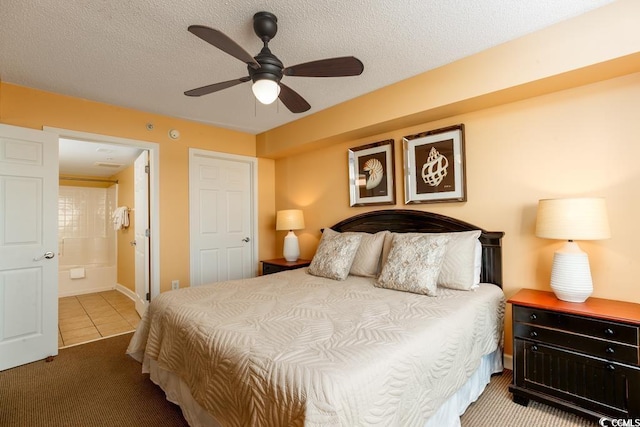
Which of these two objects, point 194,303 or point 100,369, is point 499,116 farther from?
point 100,369

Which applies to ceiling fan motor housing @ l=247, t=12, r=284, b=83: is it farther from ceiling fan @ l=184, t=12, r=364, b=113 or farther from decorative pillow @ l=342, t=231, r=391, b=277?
decorative pillow @ l=342, t=231, r=391, b=277

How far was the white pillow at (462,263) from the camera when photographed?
7.39ft

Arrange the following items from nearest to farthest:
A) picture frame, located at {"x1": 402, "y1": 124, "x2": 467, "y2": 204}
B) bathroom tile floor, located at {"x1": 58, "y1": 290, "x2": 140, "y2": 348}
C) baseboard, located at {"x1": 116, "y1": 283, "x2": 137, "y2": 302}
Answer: picture frame, located at {"x1": 402, "y1": 124, "x2": 467, "y2": 204} → bathroom tile floor, located at {"x1": 58, "y1": 290, "x2": 140, "y2": 348} → baseboard, located at {"x1": 116, "y1": 283, "x2": 137, "y2": 302}

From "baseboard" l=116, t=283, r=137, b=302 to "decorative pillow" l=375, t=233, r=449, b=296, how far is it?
424 centimetres

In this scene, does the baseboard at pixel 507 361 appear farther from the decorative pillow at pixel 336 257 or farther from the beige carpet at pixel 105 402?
the decorative pillow at pixel 336 257

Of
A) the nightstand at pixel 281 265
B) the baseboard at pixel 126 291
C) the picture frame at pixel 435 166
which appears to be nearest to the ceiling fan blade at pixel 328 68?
the picture frame at pixel 435 166

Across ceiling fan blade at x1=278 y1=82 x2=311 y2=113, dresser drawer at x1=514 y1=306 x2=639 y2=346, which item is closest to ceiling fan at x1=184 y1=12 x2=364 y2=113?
ceiling fan blade at x1=278 y1=82 x2=311 y2=113

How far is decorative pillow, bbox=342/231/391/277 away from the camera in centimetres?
279

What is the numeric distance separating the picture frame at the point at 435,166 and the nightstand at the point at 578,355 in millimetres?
1084

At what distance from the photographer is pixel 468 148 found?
2.67 meters

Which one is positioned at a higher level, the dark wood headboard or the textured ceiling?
the textured ceiling

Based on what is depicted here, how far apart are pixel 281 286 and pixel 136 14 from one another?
2067 mm

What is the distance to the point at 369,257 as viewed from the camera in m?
2.82

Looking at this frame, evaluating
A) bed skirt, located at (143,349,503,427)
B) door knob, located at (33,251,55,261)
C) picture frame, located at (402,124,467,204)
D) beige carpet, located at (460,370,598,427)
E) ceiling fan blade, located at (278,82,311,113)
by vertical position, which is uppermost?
ceiling fan blade, located at (278,82,311,113)
